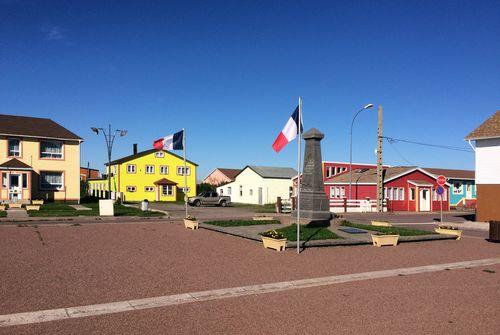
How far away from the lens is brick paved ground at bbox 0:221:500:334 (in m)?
6.02

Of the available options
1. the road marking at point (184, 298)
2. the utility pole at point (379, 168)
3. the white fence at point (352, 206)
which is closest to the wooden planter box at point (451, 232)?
the road marking at point (184, 298)

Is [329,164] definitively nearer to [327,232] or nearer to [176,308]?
[327,232]

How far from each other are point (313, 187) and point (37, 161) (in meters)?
29.6

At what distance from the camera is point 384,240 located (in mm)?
14383

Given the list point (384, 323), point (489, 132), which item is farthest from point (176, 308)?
point (489, 132)

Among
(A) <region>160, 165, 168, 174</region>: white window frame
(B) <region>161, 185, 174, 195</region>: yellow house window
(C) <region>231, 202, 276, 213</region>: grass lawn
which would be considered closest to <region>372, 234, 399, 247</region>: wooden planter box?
(C) <region>231, 202, 276, 213</region>: grass lawn

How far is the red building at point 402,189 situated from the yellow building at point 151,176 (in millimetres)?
22187

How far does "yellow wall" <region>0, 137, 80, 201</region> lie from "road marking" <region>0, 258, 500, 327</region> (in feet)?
112

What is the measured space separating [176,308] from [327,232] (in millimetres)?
10144

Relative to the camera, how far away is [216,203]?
150ft

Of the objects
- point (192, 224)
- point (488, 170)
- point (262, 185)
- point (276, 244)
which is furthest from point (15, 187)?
point (488, 170)

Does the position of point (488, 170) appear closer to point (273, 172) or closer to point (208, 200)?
point (208, 200)

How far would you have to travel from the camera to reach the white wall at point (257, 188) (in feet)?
173

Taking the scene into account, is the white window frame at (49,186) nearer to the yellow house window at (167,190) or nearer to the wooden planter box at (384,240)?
the yellow house window at (167,190)
